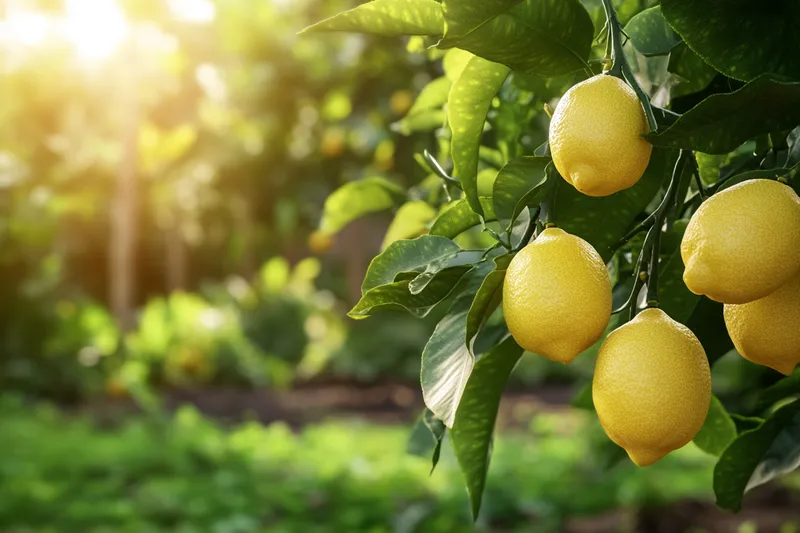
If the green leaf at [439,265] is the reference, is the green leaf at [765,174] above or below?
below

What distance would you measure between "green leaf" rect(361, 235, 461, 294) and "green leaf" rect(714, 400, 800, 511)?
317 mm

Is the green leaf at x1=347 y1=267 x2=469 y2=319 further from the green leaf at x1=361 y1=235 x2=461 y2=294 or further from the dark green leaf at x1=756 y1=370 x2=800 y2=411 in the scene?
the dark green leaf at x1=756 y1=370 x2=800 y2=411

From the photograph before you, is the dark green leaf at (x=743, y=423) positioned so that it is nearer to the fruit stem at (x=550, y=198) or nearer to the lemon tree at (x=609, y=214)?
the lemon tree at (x=609, y=214)

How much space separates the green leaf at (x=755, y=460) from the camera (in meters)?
0.68

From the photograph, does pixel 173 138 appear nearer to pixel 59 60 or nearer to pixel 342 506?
pixel 59 60

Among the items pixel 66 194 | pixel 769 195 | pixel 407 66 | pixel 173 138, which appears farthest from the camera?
pixel 66 194

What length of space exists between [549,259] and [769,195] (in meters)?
0.13

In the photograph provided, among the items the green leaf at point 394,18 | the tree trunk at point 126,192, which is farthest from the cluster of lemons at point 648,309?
the tree trunk at point 126,192

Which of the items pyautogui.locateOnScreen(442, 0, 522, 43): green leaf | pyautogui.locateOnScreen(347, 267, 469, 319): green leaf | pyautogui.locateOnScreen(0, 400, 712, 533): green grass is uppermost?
pyautogui.locateOnScreen(442, 0, 522, 43): green leaf

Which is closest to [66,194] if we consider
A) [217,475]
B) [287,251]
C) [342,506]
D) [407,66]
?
[287,251]

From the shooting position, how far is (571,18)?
52 centimetres

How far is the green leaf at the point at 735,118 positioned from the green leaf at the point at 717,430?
1.17 feet

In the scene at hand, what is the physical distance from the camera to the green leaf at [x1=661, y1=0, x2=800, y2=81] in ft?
1.65

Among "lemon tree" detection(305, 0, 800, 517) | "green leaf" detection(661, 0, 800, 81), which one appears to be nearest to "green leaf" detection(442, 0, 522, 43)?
"lemon tree" detection(305, 0, 800, 517)
